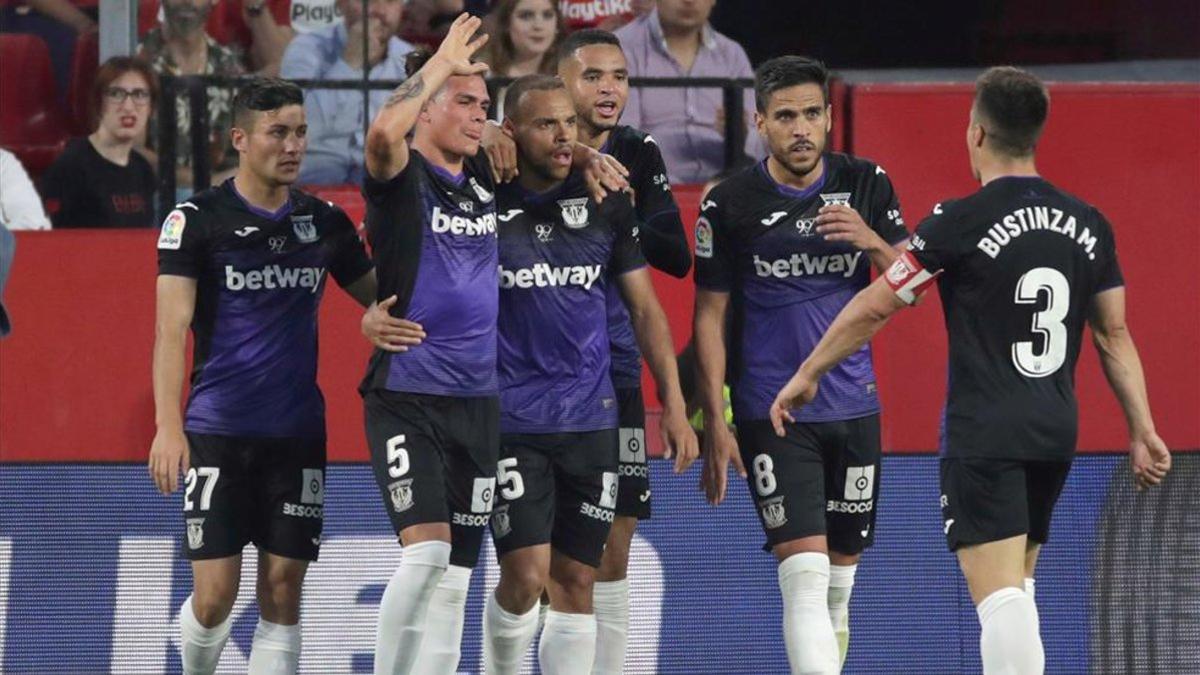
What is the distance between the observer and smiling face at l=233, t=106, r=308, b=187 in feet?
22.7

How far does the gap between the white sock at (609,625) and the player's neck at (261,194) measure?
1707mm

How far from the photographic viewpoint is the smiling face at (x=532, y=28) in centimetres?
1048

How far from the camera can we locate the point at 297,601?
7.00m

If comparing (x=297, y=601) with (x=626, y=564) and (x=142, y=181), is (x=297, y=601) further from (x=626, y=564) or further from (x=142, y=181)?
(x=142, y=181)

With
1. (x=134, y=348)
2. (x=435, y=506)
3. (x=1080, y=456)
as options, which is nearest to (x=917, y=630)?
(x=1080, y=456)

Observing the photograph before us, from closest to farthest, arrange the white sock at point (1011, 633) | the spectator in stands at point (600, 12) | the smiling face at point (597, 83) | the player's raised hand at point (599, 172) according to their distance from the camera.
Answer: the white sock at point (1011, 633) → the player's raised hand at point (599, 172) → the smiling face at point (597, 83) → the spectator in stands at point (600, 12)

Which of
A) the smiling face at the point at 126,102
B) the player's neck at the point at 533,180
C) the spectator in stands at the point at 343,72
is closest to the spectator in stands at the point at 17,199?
the smiling face at the point at 126,102

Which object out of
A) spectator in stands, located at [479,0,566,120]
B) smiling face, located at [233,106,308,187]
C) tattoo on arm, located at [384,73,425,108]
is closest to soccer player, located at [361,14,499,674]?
tattoo on arm, located at [384,73,425,108]

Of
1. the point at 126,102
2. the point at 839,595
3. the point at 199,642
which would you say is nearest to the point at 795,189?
the point at 839,595

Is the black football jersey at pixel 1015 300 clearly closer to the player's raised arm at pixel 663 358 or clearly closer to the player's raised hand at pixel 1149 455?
the player's raised hand at pixel 1149 455

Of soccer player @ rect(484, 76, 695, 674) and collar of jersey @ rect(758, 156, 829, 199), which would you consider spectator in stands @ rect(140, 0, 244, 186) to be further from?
collar of jersey @ rect(758, 156, 829, 199)

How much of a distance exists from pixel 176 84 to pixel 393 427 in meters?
4.08

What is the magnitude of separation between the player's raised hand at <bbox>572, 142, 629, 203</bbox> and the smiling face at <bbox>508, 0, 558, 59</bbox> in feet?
11.8

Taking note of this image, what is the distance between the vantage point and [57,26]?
11750mm
